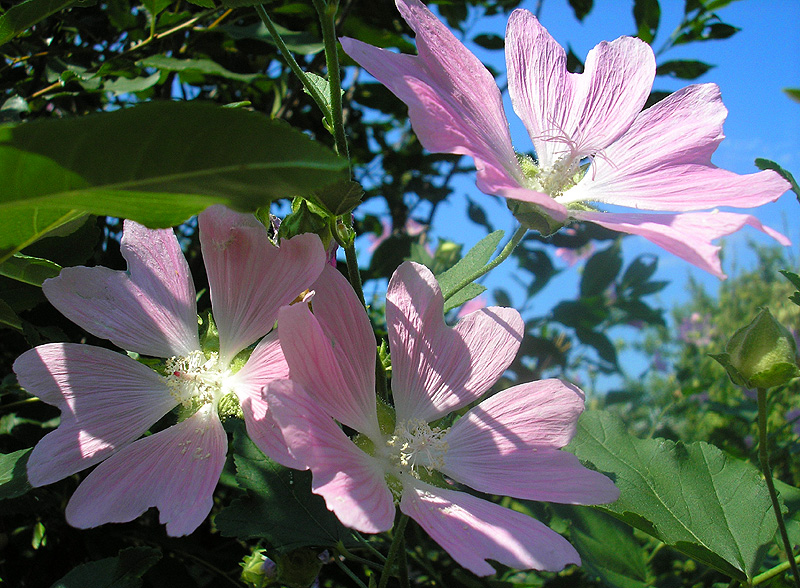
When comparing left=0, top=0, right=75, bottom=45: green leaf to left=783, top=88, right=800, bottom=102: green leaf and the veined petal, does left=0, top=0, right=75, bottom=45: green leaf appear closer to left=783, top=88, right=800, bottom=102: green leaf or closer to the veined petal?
the veined petal

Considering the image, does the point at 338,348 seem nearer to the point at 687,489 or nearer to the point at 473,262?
the point at 473,262

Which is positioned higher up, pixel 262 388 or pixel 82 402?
pixel 262 388

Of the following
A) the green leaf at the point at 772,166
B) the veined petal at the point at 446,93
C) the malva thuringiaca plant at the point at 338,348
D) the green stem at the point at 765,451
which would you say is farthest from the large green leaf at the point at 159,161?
the green leaf at the point at 772,166

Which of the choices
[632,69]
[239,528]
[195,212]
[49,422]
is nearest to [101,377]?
[239,528]

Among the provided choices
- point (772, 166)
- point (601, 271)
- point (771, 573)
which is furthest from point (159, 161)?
point (601, 271)

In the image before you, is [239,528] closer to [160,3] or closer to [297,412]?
[297,412]

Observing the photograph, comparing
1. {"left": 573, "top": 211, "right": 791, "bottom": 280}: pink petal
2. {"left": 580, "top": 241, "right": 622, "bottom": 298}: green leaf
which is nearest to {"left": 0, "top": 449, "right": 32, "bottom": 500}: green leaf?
{"left": 573, "top": 211, "right": 791, "bottom": 280}: pink petal
